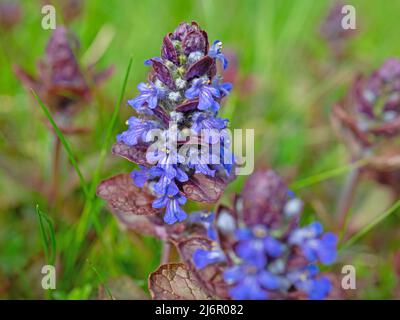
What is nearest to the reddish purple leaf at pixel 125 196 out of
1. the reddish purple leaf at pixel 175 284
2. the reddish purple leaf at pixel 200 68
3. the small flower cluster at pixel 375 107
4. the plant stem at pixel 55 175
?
the reddish purple leaf at pixel 175 284

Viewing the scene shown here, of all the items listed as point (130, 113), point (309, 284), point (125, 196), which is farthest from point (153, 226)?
point (130, 113)

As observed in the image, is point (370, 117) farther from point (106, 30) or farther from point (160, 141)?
point (106, 30)

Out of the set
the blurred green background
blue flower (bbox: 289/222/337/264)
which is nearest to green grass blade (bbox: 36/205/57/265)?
the blurred green background

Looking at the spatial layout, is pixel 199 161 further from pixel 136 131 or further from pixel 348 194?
pixel 348 194

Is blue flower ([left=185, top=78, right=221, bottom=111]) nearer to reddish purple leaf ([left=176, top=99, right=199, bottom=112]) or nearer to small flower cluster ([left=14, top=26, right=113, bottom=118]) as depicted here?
reddish purple leaf ([left=176, top=99, right=199, bottom=112])

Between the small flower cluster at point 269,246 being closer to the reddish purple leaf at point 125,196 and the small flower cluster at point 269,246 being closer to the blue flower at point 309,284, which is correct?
the blue flower at point 309,284
